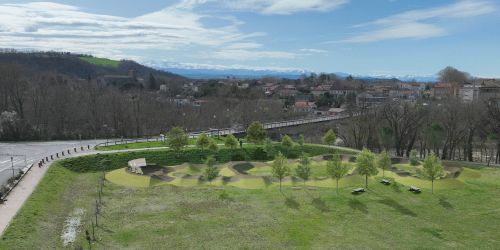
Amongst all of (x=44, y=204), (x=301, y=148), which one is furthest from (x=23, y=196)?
(x=301, y=148)

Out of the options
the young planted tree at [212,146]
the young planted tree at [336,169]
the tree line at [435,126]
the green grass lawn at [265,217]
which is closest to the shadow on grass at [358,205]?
the green grass lawn at [265,217]

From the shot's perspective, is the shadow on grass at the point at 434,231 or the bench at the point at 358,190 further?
the bench at the point at 358,190

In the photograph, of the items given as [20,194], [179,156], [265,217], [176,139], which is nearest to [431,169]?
[265,217]

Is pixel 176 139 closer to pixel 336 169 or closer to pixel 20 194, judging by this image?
pixel 20 194

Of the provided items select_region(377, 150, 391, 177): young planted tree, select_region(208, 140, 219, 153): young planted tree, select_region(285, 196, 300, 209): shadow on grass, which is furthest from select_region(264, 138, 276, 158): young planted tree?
select_region(285, 196, 300, 209): shadow on grass

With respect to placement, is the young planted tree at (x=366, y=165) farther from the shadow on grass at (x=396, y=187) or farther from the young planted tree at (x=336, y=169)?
the shadow on grass at (x=396, y=187)

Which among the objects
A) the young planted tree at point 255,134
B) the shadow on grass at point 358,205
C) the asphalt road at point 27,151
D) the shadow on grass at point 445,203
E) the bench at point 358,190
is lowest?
the shadow on grass at point 445,203
